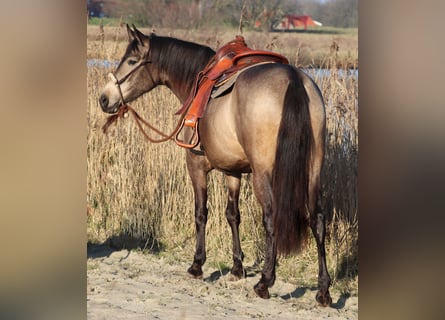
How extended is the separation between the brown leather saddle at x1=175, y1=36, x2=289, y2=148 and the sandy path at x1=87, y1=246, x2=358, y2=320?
1154 millimetres

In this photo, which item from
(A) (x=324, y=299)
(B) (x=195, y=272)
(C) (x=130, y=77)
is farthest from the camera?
(C) (x=130, y=77)

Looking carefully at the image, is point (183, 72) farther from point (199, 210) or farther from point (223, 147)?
point (199, 210)

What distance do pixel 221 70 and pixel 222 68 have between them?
0.06ft

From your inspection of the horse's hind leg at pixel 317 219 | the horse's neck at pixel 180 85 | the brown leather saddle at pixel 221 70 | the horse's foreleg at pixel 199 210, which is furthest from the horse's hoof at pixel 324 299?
the horse's neck at pixel 180 85

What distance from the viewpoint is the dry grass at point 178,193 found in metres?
5.28

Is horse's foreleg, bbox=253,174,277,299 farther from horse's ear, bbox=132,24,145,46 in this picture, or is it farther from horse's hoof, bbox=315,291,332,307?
horse's ear, bbox=132,24,145,46

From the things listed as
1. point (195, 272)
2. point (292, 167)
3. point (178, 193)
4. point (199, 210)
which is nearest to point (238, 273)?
point (195, 272)

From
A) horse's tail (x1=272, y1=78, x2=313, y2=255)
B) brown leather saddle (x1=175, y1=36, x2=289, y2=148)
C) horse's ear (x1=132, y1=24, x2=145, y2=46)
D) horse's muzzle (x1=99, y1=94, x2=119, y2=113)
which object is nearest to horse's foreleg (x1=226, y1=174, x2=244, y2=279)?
brown leather saddle (x1=175, y1=36, x2=289, y2=148)

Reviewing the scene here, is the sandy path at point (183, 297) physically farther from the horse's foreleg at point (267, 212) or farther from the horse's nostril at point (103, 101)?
the horse's nostril at point (103, 101)

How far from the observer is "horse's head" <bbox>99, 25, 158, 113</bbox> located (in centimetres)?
534

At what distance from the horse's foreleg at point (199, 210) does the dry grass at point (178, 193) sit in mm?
262

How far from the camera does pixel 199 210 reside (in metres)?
5.10
